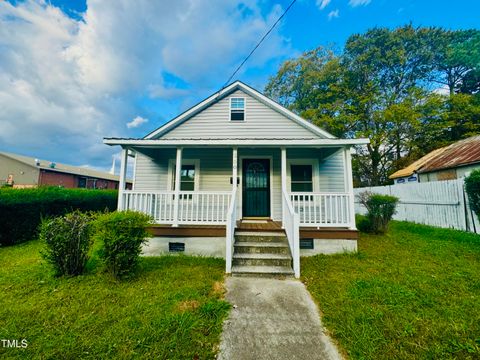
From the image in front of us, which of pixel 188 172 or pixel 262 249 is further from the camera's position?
pixel 188 172

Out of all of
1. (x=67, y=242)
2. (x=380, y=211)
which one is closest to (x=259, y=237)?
(x=67, y=242)

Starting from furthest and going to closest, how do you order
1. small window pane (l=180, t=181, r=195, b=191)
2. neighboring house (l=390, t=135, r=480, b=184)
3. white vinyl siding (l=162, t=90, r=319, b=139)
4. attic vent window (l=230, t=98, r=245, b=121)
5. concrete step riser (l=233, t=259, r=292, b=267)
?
neighboring house (l=390, t=135, r=480, b=184), attic vent window (l=230, t=98, r=245, b=121), white vinyl siding (l=162, t=90, r=319, b=139), small window pane (l=180, t=181, r=195, b=191), concrete step riser (l=233, t=259, r=292, b=267)

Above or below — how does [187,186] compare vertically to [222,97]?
below

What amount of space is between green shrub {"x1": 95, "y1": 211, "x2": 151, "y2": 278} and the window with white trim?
5.24 m

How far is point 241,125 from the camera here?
7.70 meters

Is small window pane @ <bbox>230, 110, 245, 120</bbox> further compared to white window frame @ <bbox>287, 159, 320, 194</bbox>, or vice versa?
small window pane @ <bbox>230, 110, 245, 120</bbox>

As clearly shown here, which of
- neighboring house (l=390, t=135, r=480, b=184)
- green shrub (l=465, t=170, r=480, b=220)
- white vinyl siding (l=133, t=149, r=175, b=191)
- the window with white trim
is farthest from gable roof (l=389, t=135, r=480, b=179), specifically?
white vinyl siding (l=133, t=149, r=175, b=191)

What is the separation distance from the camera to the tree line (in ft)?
53.9

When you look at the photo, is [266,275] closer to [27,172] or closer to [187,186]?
[187,186]

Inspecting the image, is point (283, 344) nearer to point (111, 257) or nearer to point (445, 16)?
point (111, 257)

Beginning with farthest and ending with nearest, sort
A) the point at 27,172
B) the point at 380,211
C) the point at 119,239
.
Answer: the point at 27,172, the point at 380,211, the point at 119,239

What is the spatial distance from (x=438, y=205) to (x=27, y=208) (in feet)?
48.9

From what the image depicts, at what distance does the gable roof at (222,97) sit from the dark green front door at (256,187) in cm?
211

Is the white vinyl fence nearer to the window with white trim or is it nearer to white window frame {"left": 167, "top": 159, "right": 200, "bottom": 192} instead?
the window with white trim
